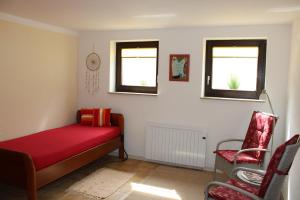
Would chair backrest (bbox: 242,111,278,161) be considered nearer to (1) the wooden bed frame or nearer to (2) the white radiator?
(2) the white radiator

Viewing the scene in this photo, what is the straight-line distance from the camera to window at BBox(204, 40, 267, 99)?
3.98 metres

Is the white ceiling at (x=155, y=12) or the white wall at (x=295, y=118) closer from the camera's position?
the white wall at (x=295, y=118)

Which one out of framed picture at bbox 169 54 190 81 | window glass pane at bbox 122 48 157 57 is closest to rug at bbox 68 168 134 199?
framed picture at bbox 169 54 190 81

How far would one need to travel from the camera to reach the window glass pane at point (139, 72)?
4.64m

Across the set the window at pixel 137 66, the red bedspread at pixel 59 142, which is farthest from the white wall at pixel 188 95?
the red bedspread at pixel 59 142

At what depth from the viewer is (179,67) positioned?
4.26 metres

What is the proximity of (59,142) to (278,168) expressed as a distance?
2.56 meters

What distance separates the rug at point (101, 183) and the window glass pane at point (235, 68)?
2.02 metres

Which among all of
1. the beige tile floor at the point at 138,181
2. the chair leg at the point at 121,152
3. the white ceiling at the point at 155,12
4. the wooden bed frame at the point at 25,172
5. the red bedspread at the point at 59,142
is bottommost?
the beige tile floor at the point at 138,181

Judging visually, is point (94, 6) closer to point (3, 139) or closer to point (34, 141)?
point (34, 141)

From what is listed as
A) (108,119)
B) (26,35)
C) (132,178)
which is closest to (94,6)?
(26,35)

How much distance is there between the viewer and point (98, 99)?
489 centimetres

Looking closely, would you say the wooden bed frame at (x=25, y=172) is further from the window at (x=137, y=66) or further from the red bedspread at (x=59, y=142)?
Answer: the window at (x=137, y=66)


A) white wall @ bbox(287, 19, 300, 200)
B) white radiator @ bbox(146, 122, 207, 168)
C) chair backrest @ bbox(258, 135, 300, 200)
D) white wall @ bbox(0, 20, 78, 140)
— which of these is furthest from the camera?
white radiator @ bbox(146, 122, 207, 168)
